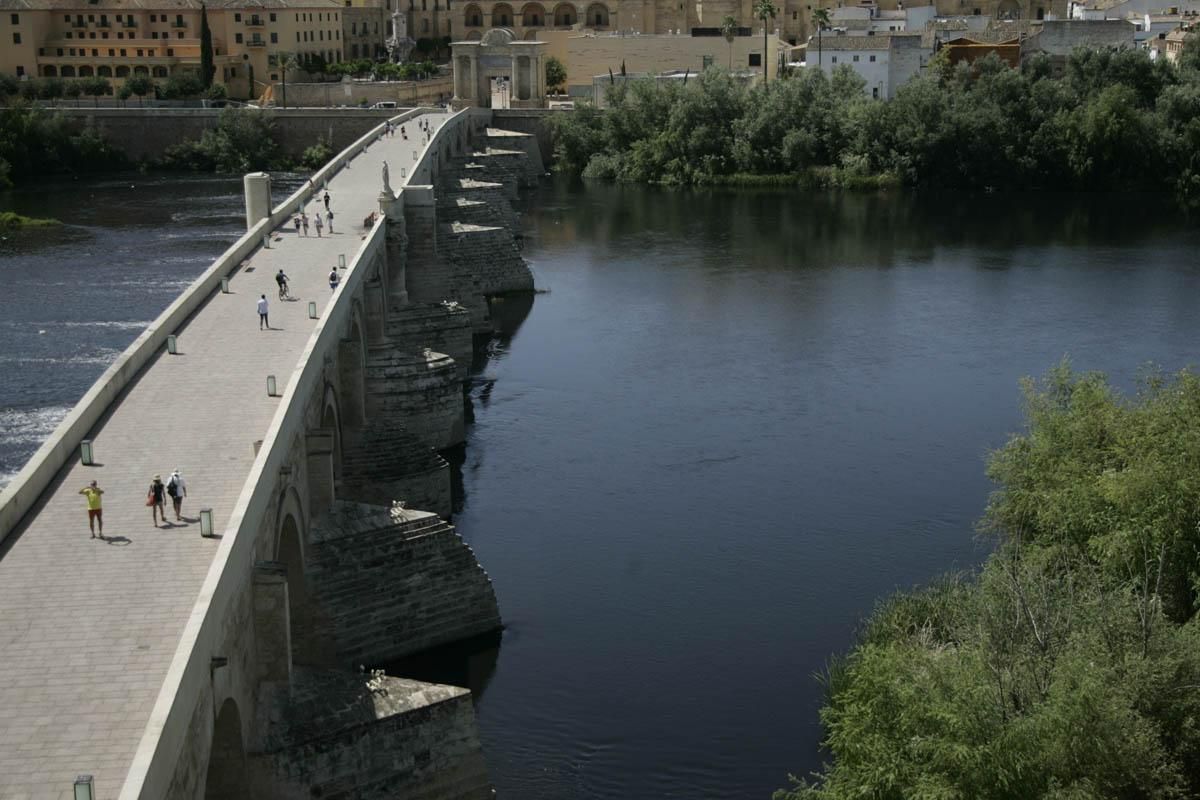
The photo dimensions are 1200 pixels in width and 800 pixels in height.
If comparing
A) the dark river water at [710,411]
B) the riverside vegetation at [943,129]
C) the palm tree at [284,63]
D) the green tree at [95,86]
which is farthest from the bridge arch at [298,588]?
the green tree at [95,86]

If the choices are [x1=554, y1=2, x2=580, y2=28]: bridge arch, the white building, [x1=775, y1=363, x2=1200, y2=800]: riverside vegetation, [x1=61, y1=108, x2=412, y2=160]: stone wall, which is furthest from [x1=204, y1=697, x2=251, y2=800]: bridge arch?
[x1=554, y1=2, x2=580, y2=28]: bridge arch

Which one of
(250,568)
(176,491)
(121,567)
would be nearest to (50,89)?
(176,491)

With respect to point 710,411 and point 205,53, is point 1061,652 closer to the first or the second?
point 710,411

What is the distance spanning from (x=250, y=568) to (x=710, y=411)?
20184 mm

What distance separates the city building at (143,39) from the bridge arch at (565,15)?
78.1ft

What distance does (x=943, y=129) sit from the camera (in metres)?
72.3

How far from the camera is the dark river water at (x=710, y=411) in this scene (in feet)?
75.4

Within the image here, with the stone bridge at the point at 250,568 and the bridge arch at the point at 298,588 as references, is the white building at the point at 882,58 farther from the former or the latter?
the bridge arch at the point at 298,588

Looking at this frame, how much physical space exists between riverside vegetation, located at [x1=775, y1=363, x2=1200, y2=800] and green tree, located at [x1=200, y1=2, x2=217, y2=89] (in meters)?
69.7

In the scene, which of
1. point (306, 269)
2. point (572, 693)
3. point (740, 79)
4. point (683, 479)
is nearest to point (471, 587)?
point (572, 693)

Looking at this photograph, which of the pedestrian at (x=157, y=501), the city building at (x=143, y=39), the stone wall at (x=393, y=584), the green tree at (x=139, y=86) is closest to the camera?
the pedestrian at (x=157, y=501)

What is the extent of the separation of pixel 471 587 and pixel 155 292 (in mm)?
27113

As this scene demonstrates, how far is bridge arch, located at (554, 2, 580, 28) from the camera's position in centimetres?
10775

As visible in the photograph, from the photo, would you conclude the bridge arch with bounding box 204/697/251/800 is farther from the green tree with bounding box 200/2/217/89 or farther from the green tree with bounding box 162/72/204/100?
the green tree with bounding box 200/2/217/89
